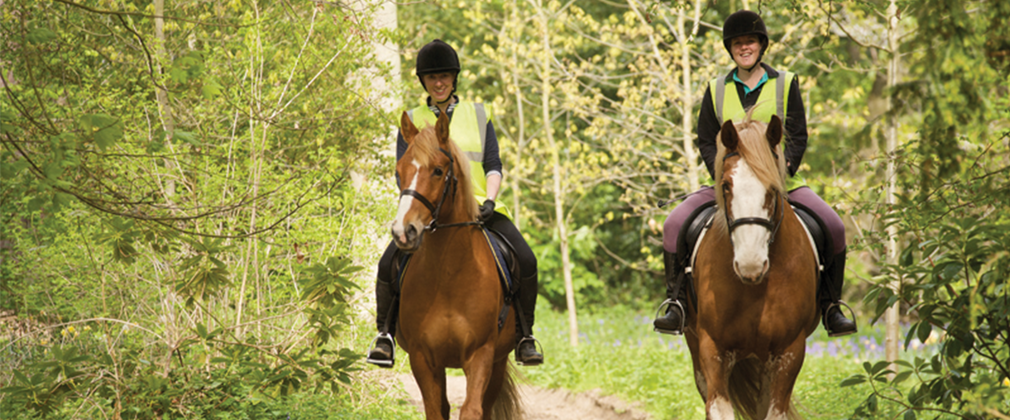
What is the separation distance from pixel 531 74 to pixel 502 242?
9214 mm

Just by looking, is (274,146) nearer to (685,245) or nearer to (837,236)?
(685,245)

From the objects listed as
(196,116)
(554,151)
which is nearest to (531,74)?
(554,151)

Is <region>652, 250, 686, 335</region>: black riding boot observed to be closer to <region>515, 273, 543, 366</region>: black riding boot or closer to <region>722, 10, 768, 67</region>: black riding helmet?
<region>515, 273, 543, 366</region>: black riding boot

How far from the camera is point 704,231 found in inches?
219

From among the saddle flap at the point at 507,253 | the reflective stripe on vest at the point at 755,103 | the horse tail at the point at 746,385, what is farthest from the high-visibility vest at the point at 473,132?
the horse tail at the point at 746,385

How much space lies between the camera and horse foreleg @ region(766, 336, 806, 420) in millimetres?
4992

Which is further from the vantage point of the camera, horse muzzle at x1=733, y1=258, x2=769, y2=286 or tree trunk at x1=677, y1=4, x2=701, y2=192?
tree trunk at x1=677, y1=4, x2=701, y2=192

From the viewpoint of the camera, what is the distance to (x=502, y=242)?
5.79m

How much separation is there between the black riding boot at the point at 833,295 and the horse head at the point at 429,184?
233 centimetres

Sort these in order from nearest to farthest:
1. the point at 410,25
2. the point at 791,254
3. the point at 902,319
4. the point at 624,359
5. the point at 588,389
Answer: the point at 791,254 → the point at 588,389 → the point at 624,359 → the point at 902,319 → the point at 410,25

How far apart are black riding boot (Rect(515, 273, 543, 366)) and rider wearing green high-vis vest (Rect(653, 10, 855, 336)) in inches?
32.3

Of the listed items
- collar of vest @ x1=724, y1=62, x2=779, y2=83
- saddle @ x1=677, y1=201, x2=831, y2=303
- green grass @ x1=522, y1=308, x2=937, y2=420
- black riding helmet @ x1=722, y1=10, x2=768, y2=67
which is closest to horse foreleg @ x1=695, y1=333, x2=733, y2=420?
saddle @ x1=677, y1=201, x2=831, y2=303

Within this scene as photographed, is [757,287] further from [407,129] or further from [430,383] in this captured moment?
[407,129]

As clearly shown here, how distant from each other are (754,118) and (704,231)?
908 millimetres
